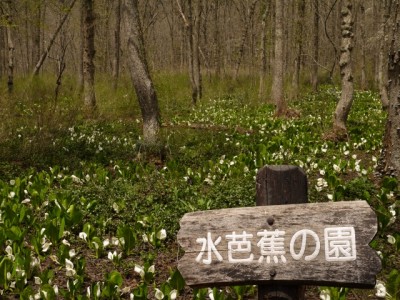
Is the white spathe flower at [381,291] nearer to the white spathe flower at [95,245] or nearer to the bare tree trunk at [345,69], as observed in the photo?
the white spathe flower at [95,245]

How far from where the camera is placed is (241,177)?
722 cm

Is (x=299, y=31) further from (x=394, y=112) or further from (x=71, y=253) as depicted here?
(x=71, y=253)

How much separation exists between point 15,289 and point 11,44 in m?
15.6

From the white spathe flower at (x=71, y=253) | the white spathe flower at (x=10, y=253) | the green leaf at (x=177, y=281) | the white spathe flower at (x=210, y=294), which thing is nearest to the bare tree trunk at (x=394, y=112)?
the white spathe flower at (x=210, y=294)

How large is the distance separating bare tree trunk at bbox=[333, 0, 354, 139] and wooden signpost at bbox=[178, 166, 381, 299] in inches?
311

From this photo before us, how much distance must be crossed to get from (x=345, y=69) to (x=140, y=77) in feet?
14.9

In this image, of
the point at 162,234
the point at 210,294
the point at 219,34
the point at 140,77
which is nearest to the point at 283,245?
the point at 210,294

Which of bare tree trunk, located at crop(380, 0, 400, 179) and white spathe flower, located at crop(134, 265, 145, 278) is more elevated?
bare tree trunk, located at crop(380, 0, 400, 179)

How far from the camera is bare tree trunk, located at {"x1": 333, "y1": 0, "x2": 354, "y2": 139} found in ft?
32.6

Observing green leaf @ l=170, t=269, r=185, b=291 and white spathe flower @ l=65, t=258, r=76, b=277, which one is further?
white spathe flower @ l=65, t=258, r=76, b=277

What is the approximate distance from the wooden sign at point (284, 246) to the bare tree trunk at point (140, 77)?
20.0 ft

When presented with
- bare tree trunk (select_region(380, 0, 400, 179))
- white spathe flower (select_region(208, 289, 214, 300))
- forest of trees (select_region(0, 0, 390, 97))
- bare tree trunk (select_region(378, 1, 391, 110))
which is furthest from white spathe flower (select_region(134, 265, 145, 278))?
bare tree trunk (select_region(378, 1, 391, 110))

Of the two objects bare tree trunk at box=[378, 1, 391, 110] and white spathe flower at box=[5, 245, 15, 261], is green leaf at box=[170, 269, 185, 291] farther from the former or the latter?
bare tree trunk at box=[378, 1, 391, 110]

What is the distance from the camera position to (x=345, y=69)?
396 inches
